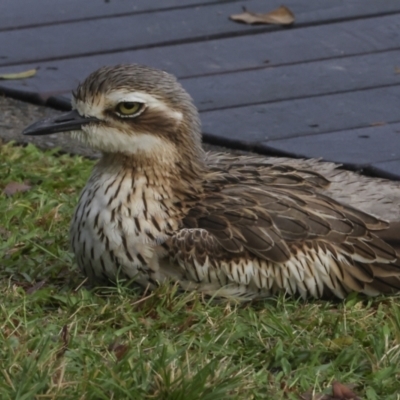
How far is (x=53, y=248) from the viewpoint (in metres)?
6.07

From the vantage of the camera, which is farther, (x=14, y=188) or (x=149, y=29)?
(x=149, y=29)

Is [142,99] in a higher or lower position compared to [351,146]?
higher

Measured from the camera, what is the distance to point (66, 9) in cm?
883

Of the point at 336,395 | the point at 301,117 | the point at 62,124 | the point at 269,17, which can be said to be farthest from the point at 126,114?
the point at 269,17

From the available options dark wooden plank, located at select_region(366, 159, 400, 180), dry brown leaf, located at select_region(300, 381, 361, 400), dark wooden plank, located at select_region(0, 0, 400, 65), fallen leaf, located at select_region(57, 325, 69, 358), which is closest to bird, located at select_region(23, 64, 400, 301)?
fallen leaf, located at select_region(57, 325, 69, 358)

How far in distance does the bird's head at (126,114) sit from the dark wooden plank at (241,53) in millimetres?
2143

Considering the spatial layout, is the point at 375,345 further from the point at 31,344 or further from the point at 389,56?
the point at 389,56

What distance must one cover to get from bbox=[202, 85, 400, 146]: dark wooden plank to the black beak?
180 centimetres

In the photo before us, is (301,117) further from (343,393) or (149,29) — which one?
(343,393)

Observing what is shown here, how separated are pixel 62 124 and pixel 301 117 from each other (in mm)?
2243

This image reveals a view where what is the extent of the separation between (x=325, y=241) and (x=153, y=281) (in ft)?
2.41

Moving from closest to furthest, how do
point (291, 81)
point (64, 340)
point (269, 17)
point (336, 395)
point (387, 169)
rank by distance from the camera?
1. point (336, 395)
2. point (64, 340)
3. point (387, 169)
4. point (291, 81)
5. point (269, 17)

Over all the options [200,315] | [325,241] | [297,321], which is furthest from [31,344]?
[325,241]

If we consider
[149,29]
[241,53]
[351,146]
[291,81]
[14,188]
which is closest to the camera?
[14,188]
